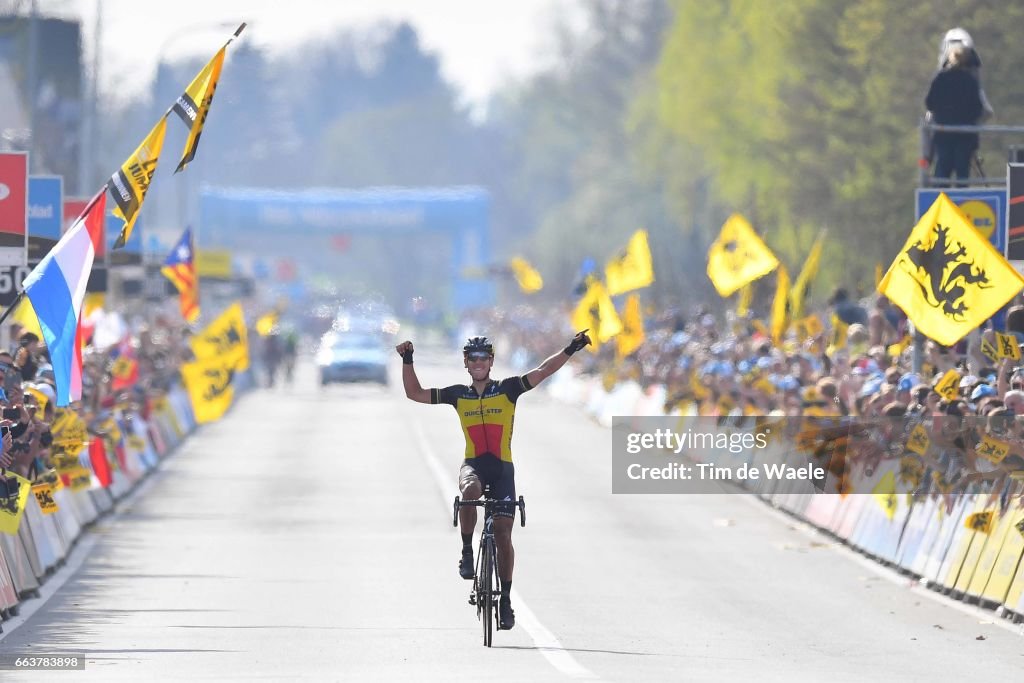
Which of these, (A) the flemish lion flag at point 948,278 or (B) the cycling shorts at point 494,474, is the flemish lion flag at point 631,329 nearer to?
(A) the flemish lion flag at point 948,278

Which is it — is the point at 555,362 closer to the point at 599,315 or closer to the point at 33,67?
the point at 33,67

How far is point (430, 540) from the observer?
78.0ft

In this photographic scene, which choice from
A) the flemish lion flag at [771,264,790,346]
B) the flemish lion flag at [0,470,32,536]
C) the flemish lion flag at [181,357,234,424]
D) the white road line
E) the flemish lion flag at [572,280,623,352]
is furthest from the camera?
the flemish lion flag at [572,280,623,352]

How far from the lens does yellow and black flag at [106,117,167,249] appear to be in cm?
1873

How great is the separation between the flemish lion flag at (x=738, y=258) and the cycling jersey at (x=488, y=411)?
52.7ft

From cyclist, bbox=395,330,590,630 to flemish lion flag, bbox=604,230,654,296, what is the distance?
23.6 meters

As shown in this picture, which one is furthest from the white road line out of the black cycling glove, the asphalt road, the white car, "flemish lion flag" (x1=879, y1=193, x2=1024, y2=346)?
the white car

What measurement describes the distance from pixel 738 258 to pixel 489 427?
17337 mm

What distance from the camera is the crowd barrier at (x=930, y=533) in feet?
57.9

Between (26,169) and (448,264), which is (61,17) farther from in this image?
(448,264)

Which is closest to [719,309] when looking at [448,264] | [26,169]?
[26,169]

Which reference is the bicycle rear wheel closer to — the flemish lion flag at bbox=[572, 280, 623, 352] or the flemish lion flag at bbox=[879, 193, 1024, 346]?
the flemish lion flag at bbox=[879, 193, 1024, 346]

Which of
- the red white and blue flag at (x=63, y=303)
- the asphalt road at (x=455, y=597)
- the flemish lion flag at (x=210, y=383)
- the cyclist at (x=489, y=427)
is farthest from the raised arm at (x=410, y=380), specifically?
the flemish lion flag at (x=210, y=383)

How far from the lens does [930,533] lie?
66.1 feet
